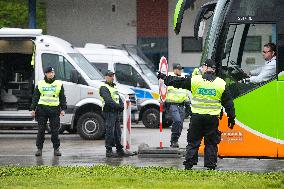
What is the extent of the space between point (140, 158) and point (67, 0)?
32676mm

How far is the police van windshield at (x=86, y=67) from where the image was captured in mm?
27255

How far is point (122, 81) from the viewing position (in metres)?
32.4

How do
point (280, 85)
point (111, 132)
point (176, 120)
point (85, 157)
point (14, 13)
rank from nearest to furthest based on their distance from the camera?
1. point (280, 85)
2. point (85, 157)
3. point (111, 132)
4. point (176, 120)
5. point (14, 13)

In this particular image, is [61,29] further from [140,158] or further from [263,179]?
[263,179]

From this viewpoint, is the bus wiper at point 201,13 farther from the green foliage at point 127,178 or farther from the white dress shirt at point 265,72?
the green foliage at point 127,178

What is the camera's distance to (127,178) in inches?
591

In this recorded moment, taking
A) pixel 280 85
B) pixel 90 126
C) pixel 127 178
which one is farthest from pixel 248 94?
pixel 90 126

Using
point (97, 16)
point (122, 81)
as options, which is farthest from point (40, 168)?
point (97, 16)

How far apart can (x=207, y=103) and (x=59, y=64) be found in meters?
10.7

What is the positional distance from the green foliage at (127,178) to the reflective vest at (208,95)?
4.24 feet

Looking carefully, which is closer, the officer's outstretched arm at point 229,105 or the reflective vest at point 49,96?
the officer's outstretched arm at point 229,105

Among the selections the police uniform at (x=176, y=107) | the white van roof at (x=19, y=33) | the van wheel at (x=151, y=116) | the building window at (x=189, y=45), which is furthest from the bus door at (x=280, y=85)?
the building window at (x=189, y=45)

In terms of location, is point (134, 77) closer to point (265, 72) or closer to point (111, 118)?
point (111, 118)

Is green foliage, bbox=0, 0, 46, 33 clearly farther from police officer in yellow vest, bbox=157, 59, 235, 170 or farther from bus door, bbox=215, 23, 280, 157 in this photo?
police officer in yellow vest, bbox=157, 59, 235, 170
